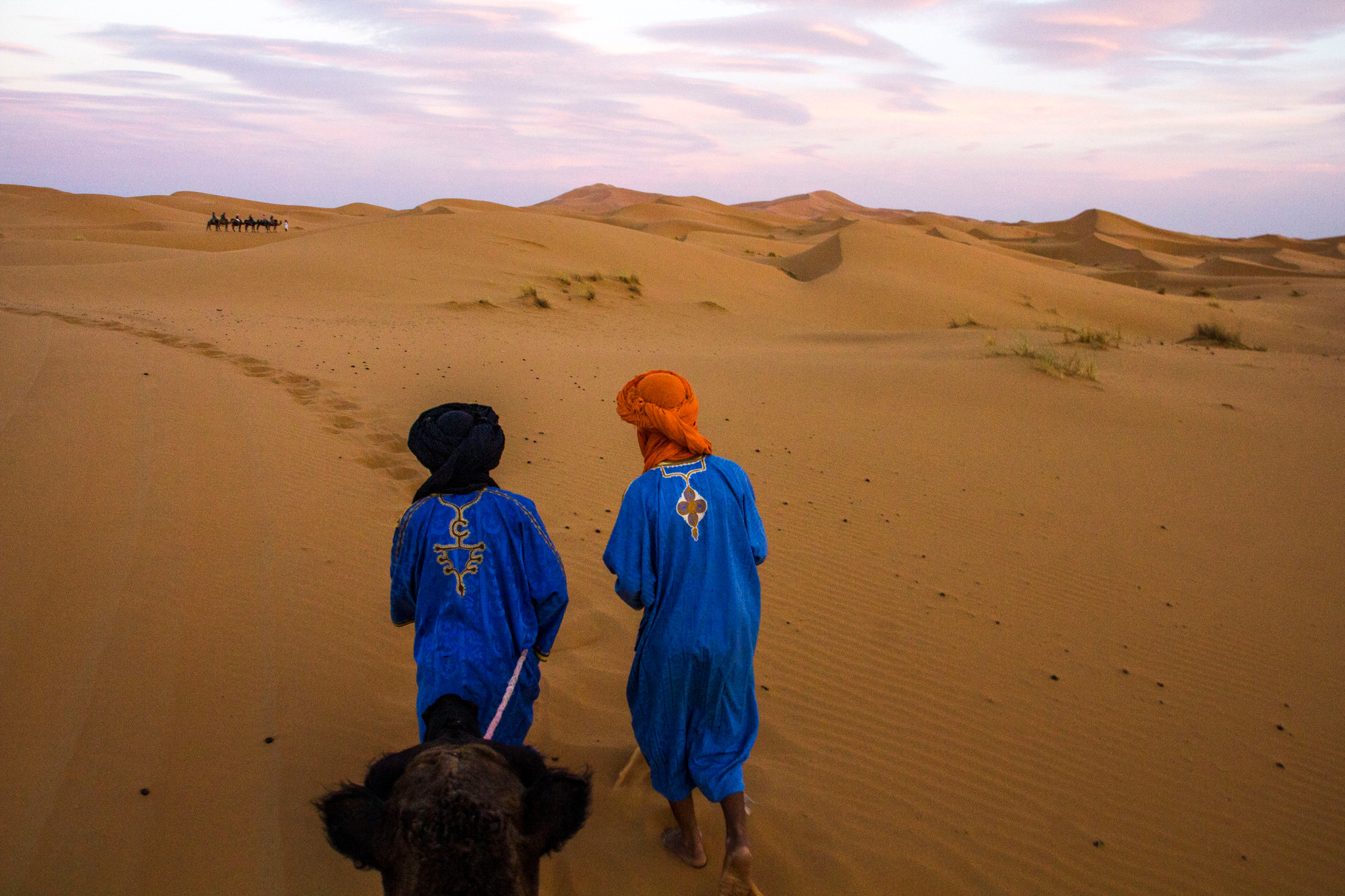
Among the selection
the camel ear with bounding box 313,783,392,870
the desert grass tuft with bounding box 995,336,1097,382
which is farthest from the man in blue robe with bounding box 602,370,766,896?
the desert grass tuft with bounding box 995,336,1097,382

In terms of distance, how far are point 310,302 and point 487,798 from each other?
1728 cm

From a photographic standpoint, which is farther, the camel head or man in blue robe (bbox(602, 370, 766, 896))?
man in blue robe (bbox(602, 370, 766, 896))

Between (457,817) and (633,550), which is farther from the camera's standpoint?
(633,550)

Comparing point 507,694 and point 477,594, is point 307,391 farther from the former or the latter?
point 507,694

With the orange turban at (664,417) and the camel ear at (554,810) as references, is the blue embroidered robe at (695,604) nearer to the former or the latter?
the orange turban at (664,417)

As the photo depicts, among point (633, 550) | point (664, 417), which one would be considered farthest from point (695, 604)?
point (664, 417)

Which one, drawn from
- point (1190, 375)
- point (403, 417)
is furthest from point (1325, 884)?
point (1190, 375)

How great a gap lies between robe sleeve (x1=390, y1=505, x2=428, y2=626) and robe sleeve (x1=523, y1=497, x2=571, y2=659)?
0.32 metres

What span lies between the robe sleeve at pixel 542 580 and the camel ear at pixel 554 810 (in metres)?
0.91

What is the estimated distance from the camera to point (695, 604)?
243cm

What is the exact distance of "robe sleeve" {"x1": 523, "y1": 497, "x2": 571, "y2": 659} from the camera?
242 cm

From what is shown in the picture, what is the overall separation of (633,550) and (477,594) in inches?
19.7

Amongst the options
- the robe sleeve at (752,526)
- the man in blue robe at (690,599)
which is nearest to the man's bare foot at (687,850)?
the man in blue robe at (690,599)

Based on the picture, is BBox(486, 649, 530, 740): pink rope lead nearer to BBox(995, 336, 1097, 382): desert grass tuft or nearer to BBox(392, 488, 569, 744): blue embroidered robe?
BBox(392, 488, 569, 744): blue embroidered robe
